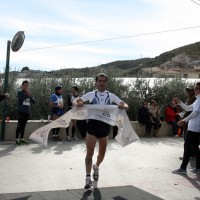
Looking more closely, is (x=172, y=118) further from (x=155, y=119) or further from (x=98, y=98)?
(x=98, y=98)

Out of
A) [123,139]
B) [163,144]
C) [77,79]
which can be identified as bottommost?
[163,144]

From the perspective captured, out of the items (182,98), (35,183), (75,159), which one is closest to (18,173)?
(35,183)

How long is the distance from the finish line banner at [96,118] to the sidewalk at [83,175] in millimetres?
746

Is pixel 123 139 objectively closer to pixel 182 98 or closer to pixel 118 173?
pixel 118 173

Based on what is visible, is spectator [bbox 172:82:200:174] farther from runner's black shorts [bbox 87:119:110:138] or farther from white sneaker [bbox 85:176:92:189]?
white sneaker [bbox 85:176:92:189]

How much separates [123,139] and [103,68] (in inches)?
391

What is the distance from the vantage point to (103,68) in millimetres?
17594

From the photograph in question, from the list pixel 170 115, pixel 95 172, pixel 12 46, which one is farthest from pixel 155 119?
pixel 95 172

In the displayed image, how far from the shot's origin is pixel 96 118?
7234 mm

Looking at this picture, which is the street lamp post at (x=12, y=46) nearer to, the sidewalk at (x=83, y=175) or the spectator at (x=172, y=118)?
the sidewalk at (x=83, y=175)

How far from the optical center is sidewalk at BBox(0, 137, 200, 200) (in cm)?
670

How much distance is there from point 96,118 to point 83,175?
133cm

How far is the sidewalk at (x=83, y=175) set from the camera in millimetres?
6695

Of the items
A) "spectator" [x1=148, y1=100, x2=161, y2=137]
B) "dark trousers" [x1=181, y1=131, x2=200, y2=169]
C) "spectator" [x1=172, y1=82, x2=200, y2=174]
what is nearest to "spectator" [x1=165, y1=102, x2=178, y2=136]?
"spectator" [x1=148, y1=100, x2=161, y2=137]
